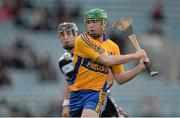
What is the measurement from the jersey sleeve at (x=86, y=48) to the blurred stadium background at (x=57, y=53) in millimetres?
7384

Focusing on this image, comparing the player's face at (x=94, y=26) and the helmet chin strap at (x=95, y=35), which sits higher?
the player's face at (x=94, y=26)

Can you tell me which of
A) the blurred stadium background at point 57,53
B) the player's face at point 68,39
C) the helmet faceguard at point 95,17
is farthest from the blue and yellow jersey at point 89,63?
the blurred stadium background at point 57,53

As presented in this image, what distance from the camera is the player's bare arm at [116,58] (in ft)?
30.6

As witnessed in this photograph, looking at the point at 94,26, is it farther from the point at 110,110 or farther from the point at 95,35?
the point at 110,110

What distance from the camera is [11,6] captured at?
20.5m

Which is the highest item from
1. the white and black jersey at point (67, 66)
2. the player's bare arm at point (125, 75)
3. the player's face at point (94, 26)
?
the player's face at point (94, 26)

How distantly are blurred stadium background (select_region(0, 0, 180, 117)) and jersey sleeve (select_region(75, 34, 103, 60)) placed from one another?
738cm

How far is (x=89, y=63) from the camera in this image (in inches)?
386

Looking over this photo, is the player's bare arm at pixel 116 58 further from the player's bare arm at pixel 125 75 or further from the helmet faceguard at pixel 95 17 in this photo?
the player's bare arm at pixel 125 75

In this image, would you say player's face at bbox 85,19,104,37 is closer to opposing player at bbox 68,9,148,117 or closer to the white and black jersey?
opposing player at bbox 68,9,148,117

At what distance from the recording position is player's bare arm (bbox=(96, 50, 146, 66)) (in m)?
9.33

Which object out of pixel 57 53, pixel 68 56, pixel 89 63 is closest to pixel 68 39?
pixel 68 56

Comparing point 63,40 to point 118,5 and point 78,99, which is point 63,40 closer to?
point 78,99

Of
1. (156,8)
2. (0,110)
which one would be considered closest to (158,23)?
(156,8)
